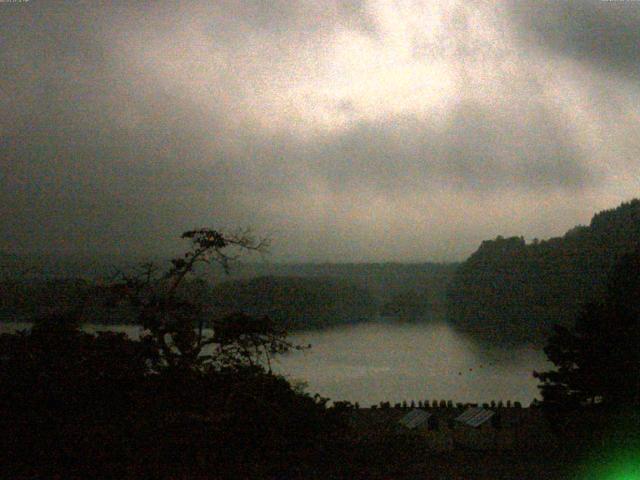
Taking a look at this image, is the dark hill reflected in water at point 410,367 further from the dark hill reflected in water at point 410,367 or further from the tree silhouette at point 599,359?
the tree silhouette at point 599,359

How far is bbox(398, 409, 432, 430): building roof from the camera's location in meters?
16.0

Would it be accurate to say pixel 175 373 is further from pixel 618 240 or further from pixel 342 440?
pixel 618 240

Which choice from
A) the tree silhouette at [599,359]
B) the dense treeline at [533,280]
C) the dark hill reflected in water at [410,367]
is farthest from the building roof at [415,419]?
the dense treeline at [533,280]

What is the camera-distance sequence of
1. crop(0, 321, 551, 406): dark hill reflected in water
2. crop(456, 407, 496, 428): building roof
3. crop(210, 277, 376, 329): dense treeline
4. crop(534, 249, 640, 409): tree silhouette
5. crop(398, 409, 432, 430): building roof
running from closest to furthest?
1. crop(534, 249, 640, 409): tree silhouette
2. crop(456, 407, 496, 428): building roof
3. crop(398, 409, 432, 430): building roof
4. crop(0, 321, 551, 406): dark hill reflected in water
5. crop(210, 277, 376, 329): dense treeline

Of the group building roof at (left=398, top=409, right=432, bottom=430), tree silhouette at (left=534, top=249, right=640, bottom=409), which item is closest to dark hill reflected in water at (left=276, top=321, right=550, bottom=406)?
building roof at (left=398, top=409, right=432, bottom=430)

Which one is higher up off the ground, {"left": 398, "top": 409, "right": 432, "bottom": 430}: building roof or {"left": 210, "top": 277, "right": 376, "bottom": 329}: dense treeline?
{"left": 210, "top": 277, "right": 376, "bottom": 329}: dense treeline

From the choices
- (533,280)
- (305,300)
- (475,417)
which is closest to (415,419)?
(475,417)

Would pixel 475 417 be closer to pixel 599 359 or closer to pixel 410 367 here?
pixel 599 359

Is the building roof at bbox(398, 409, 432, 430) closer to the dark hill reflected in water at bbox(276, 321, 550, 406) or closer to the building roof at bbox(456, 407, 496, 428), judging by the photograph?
the building roof at bbox(456, 407, 496, 428)

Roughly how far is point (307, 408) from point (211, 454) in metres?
0.95

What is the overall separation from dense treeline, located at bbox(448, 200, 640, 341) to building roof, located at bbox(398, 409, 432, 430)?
24.6 metres

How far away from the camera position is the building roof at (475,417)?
15.2m

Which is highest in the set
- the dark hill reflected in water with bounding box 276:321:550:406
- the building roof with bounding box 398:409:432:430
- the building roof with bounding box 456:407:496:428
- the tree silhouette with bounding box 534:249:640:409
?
the tree silhouette with bounding box 534:249:640:409

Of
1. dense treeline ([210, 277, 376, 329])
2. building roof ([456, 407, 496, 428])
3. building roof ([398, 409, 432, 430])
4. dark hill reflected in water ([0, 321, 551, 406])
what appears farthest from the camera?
dense treeline ([210, 277, 376, 329])
